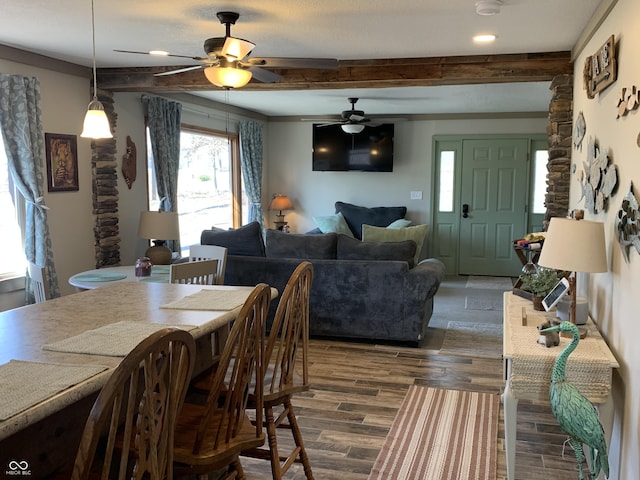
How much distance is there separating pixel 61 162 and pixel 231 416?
3.87 m

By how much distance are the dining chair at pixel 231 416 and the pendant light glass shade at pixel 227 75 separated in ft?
6.54

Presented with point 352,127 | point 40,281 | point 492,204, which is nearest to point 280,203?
point 352,127

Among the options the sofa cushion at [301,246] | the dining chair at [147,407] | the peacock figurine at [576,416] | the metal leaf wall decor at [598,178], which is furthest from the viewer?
the sofa cushion at [301,246]

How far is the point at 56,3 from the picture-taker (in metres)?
3.22

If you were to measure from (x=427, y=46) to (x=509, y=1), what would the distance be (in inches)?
44.9

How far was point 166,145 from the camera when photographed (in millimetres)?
6059

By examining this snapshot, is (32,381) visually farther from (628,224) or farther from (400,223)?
(400,223)

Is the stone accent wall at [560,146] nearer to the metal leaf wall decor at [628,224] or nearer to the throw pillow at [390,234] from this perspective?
the metal leaf wall decor at [628,224]

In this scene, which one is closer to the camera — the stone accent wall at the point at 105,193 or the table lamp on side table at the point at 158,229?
the table lamp on side table at the point at 158,229

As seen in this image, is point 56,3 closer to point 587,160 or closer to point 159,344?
point 159,344

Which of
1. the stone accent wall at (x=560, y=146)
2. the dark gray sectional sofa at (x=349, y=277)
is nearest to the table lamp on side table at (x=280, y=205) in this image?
the dark gray sectional sofa at (x=349, y=277)

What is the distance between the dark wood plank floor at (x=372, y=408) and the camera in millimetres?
2865

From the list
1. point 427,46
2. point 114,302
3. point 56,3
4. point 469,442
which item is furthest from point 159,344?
point 427,46

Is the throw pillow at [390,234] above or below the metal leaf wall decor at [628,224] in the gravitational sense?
below
